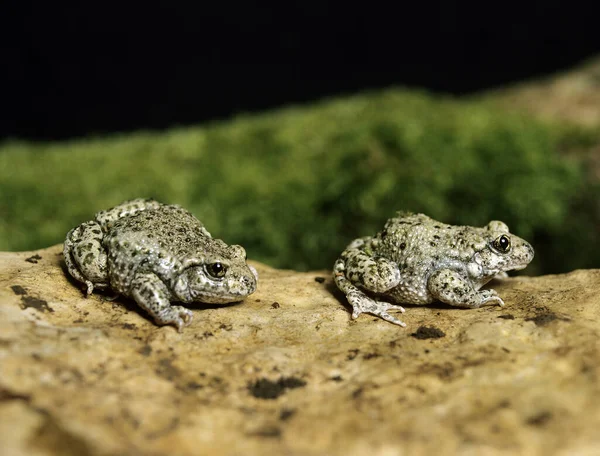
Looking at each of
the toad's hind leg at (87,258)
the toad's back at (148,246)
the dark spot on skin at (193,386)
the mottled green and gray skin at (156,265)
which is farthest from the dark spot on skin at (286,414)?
the toad's hind leg at (87,258)

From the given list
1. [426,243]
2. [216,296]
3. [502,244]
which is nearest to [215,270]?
[216,296]

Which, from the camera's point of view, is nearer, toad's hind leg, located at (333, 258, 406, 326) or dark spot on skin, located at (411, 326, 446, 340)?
dark spot on skin, located at (411, 326, 446, 340)

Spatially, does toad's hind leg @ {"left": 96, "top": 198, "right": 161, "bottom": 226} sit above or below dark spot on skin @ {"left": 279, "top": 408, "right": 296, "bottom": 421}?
above

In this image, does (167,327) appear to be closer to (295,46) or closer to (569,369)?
(569,369)

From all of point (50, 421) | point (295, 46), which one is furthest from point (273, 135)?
point (295, 46)

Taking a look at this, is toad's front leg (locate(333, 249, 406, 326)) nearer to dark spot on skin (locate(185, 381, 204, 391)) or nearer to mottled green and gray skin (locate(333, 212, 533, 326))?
mottled green and gray skin (locate(333, 212, 533, 326))

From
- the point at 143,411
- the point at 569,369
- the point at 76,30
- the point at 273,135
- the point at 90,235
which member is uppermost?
the point at 76,30

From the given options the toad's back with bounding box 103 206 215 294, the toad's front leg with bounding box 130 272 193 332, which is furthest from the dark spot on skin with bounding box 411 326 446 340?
the toad's back with bounding box 103 206 215 294

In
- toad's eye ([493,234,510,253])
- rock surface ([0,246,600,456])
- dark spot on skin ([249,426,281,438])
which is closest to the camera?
rock surface ([0,246,600,456])
